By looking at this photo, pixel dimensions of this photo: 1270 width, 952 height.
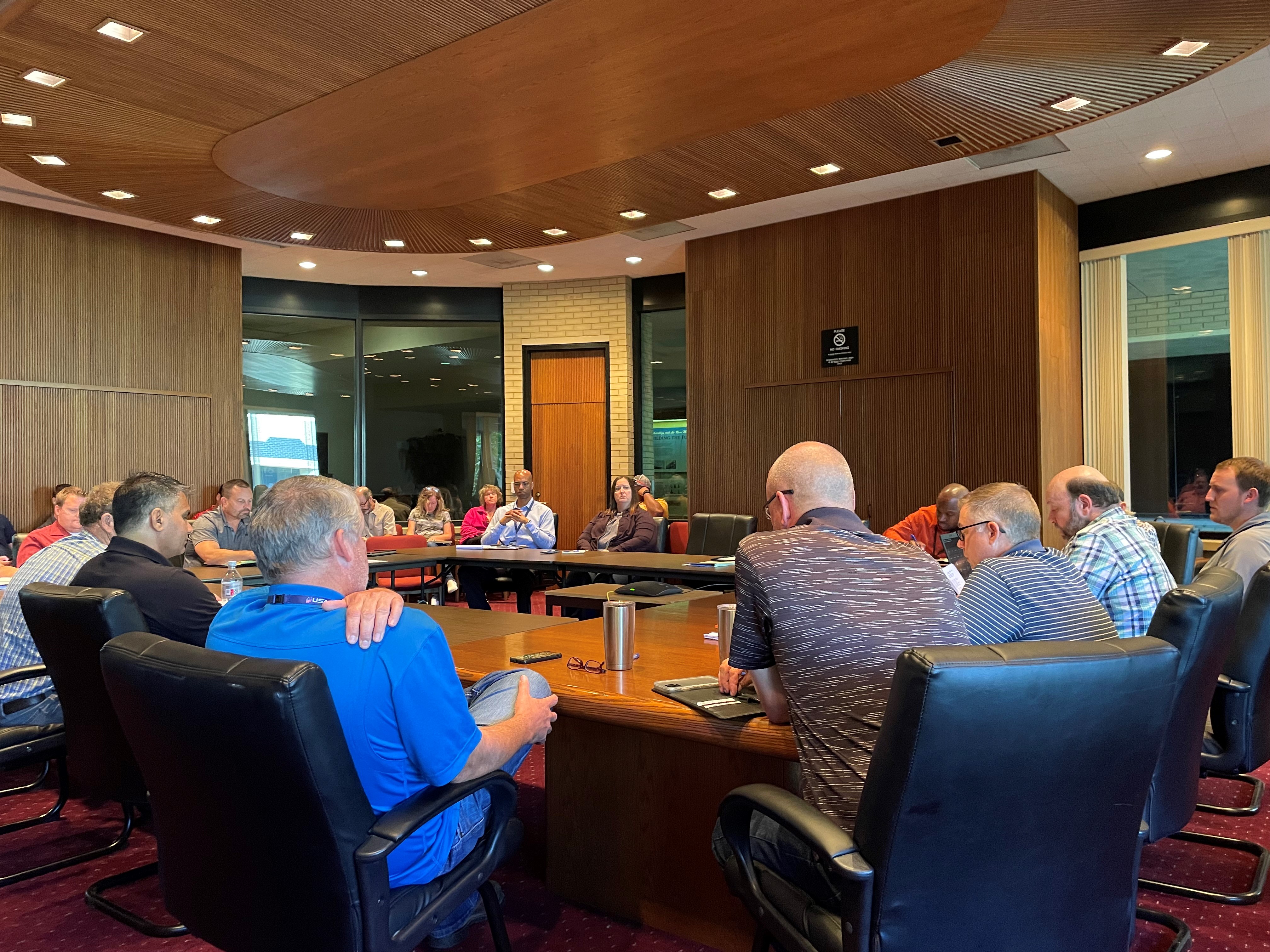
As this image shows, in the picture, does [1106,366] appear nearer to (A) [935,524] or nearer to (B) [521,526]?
(A) [935,524]

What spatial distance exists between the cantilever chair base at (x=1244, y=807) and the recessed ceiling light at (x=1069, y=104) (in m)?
3.37

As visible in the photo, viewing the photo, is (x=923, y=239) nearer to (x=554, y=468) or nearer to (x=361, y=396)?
(x=554, y=468)

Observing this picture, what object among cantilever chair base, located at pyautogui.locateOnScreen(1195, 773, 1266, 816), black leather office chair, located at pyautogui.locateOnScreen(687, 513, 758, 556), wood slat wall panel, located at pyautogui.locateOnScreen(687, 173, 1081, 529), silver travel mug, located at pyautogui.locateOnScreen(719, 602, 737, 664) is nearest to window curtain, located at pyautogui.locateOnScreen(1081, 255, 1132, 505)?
wood slat wall panel, located at pyautogui.locateOnScreen(687, 173, 1081, 529)

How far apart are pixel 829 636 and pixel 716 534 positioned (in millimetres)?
5049

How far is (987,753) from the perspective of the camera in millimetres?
1295

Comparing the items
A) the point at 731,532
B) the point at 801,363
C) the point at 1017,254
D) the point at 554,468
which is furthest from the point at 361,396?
the point at 1017,254

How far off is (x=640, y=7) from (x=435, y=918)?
3421 millimetres

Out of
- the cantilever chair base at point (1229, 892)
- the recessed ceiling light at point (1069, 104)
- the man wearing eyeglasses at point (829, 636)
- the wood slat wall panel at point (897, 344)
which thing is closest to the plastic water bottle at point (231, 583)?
the man wearing eyeglasses at point (829, 636)

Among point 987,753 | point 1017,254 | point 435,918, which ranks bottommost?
point 435,918

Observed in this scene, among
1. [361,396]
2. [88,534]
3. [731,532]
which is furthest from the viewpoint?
[361,396]

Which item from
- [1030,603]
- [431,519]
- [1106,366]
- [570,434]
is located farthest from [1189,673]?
[570,434]

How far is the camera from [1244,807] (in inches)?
137

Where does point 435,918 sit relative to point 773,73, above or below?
below

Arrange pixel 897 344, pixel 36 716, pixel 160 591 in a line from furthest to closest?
pixel 897 344 < pixel 36 716 < pixel 160 591
